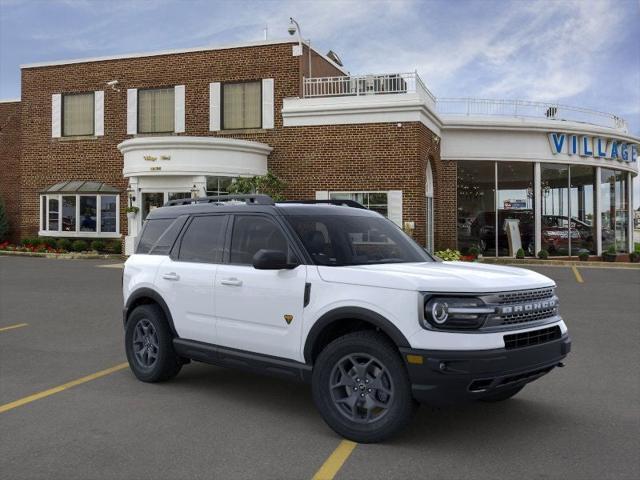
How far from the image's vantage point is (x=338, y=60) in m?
30.1

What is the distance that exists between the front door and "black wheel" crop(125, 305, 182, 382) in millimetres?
883

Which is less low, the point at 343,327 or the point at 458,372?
the point at 343,327

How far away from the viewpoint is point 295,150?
22609mm

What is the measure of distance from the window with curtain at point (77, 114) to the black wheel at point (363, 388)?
951 inches

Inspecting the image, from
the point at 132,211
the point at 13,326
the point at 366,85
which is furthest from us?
the point at 132,211

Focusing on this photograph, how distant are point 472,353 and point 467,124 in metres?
21.0

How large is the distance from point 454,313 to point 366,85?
60.9 feet

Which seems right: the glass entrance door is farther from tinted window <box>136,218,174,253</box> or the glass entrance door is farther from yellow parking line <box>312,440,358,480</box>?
yellow parking line <box>312,440,358,480</box>

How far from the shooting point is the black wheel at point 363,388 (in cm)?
434

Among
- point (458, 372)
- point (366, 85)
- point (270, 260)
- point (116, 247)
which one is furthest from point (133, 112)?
point (458, 372)

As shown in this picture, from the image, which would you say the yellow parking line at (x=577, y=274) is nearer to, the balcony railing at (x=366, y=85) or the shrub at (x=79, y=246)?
the balcony railing at (x=366, y=85)

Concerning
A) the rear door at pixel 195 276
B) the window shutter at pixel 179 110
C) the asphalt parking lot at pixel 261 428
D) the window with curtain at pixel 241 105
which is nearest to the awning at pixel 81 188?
the window shutter at pixel 179 110

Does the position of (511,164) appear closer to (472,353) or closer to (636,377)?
(636,377)

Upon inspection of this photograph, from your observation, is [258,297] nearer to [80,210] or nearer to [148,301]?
[148,301]
